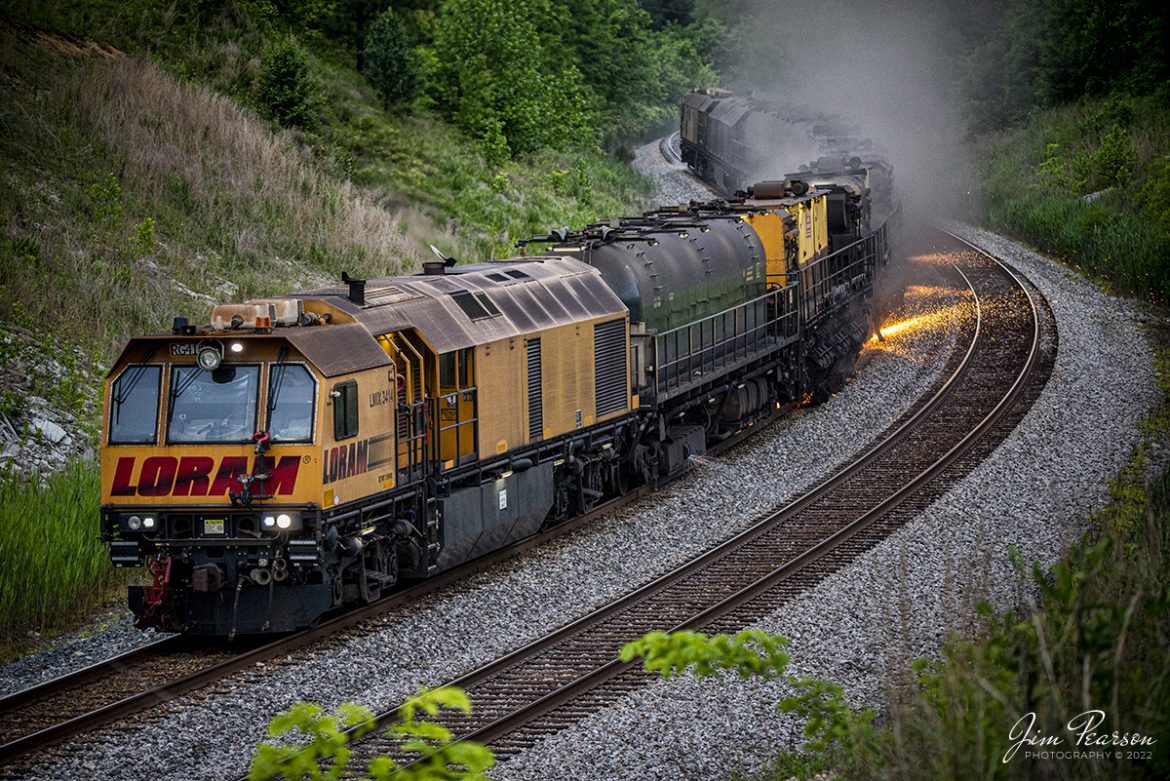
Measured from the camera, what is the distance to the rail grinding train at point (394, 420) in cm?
1308

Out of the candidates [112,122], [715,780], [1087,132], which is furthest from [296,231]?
[1087,132]

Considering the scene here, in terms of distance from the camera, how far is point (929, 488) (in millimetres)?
20406

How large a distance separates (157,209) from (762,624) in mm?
16582

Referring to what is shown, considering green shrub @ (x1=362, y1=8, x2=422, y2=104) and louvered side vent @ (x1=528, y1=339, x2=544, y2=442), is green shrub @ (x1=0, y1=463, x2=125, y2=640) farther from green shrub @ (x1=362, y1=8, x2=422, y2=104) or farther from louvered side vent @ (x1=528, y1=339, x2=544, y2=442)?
green shrub @ (x1=362, y1=8, x2=422, y2=104)

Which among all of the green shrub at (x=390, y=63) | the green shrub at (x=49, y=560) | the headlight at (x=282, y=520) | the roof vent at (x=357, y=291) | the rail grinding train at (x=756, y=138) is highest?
the green shrub at (x=390, y=63)

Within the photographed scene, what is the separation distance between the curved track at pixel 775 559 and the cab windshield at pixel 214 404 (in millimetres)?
3236

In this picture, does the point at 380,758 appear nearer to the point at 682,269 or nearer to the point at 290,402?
the point at 290,402

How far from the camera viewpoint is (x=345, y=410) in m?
13.4

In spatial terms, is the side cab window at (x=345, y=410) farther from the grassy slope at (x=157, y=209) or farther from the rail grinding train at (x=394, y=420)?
the grassy slope at (x=157, y=209)

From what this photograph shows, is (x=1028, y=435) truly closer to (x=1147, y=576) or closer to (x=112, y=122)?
(x=1147, y=576)

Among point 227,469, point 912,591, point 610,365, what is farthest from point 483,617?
point 610,365

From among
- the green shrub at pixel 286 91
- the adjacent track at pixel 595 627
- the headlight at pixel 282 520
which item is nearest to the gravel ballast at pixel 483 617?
the adjacent track at pixel 595 627

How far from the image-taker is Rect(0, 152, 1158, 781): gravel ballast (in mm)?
10875

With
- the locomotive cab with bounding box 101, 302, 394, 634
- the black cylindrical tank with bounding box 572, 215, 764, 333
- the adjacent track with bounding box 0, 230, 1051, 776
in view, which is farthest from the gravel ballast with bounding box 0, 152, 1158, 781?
the black cylindrical tank with bounding box 572, 215, 764, 333
